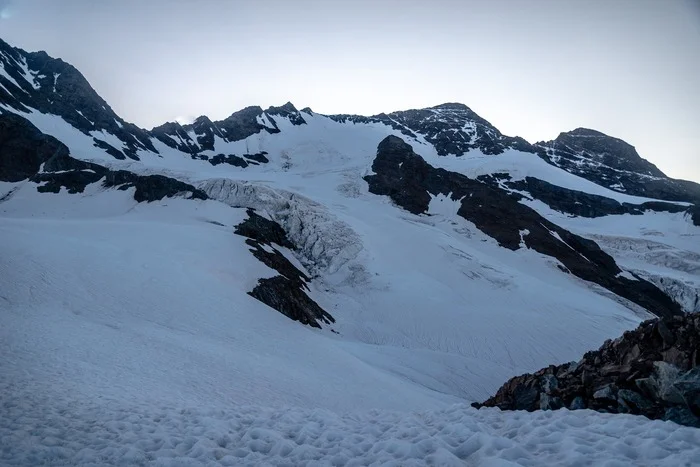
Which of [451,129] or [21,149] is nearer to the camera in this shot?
[21,149]

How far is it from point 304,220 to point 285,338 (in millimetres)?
28464

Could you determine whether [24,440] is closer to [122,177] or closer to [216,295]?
[216,295]

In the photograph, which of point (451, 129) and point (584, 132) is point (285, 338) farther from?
point (584, 132)

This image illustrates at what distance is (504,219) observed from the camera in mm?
61562

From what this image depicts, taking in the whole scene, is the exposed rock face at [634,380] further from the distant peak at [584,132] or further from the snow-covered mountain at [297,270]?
the distant peak at [584,132]

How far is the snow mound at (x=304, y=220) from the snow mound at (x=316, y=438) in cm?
3541

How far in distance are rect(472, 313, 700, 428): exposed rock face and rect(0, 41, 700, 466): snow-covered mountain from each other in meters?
7.82

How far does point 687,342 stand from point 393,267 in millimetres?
35603

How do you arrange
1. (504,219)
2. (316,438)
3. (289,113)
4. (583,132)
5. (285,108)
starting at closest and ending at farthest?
(316,438)
(504,219)
(289,113)
(285,108)
(583,132)

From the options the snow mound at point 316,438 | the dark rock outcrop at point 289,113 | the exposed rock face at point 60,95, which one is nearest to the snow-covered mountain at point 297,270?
the exposed rock face at point 60,95

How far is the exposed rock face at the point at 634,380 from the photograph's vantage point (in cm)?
631

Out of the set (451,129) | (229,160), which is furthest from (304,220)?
(451,129)

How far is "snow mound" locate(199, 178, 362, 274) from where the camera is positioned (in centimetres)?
4488

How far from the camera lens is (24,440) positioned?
5.92 metres
